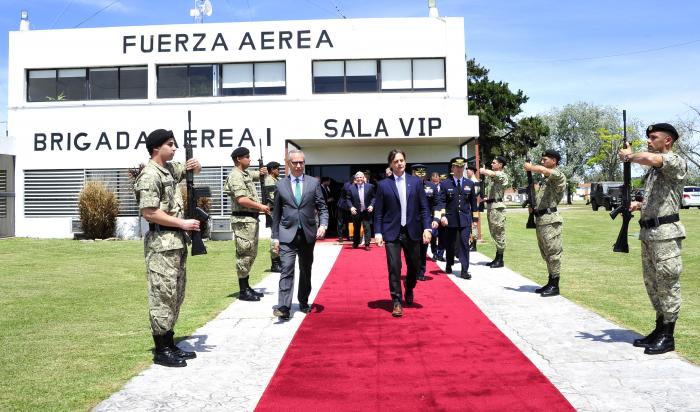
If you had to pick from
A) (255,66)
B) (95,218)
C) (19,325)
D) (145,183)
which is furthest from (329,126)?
(145,183)

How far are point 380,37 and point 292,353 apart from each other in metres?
18.0

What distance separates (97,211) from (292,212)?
1584 centimetres

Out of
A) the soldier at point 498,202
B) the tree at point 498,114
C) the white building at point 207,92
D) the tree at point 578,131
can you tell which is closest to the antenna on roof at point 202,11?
the white building at point 207,92

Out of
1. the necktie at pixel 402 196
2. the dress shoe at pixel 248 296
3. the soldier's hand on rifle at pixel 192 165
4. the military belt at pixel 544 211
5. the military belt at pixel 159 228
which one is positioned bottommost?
the dress shoe at pixel 248 296

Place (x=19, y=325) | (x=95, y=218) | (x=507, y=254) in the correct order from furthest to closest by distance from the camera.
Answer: (x=95, y=218)
(x=507, y=254)
(x=19, y=325)

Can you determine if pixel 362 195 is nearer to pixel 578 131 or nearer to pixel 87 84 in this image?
pixel 87 84

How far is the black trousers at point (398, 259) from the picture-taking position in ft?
23.7

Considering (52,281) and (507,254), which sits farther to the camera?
(507,254)

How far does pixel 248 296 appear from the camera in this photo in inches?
335

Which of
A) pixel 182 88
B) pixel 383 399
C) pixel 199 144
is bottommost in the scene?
pixel 383 399

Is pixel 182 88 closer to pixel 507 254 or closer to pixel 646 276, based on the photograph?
pixel 507 254

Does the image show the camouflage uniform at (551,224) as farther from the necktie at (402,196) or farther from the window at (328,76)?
the window at (328,76)

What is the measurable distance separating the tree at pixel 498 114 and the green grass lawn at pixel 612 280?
3242cm

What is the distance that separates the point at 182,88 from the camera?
22141 mm
